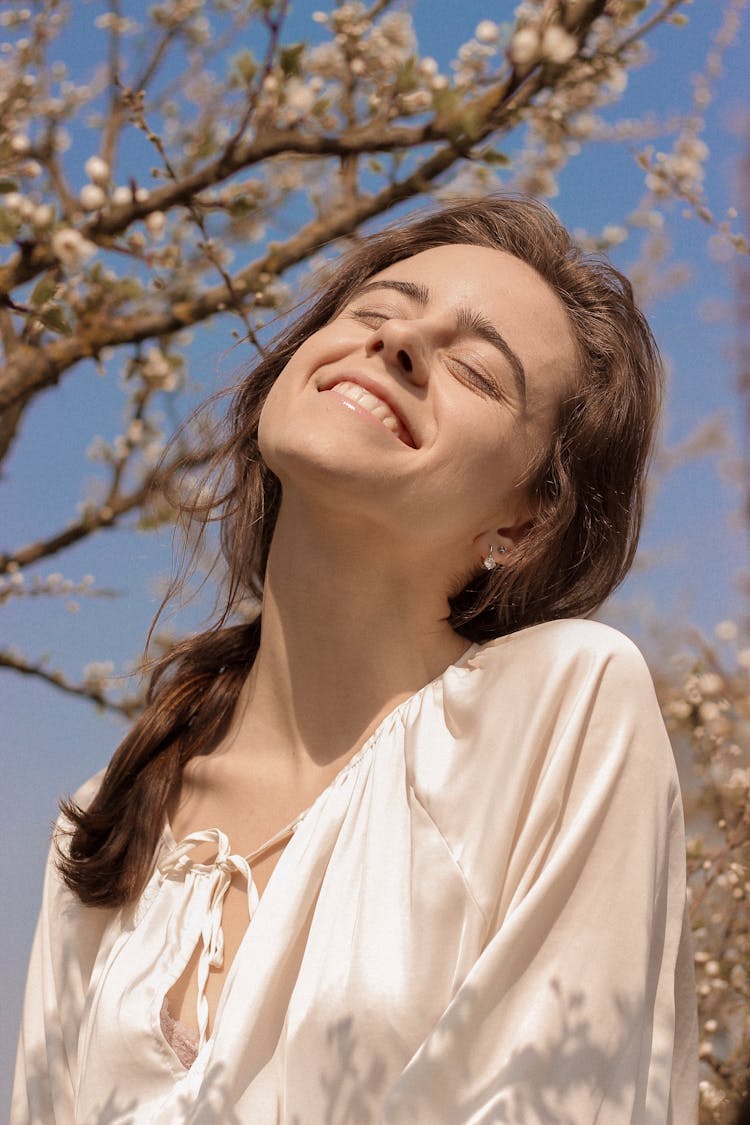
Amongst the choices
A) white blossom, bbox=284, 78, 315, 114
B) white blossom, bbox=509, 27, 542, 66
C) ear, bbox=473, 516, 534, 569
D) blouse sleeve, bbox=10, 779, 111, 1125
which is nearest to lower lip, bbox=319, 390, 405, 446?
ear, bbox=473, 516, 534, 569

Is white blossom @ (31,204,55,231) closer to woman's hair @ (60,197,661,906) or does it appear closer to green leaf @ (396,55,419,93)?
green leaf @ (396,55,419,93)

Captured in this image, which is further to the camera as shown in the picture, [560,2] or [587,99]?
[587,99]

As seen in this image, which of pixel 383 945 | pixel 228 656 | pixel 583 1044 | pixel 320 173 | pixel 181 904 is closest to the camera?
pixel 583 1044

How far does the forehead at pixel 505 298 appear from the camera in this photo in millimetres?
2031

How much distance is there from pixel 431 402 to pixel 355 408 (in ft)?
0.42

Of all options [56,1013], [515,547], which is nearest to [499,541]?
[515,547]

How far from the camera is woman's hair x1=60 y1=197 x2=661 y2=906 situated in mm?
2104

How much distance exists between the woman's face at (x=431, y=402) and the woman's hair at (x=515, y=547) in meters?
0.07

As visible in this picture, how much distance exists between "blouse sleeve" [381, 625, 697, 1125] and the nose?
1.69 feet

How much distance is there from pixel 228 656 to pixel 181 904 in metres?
0.55

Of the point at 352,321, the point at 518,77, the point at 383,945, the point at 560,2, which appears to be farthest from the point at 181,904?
the point at 560,2

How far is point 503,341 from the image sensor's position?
2.01 m

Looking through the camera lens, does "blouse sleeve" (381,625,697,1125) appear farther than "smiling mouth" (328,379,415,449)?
No

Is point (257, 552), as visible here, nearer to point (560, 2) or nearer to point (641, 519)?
point (641, 519)
